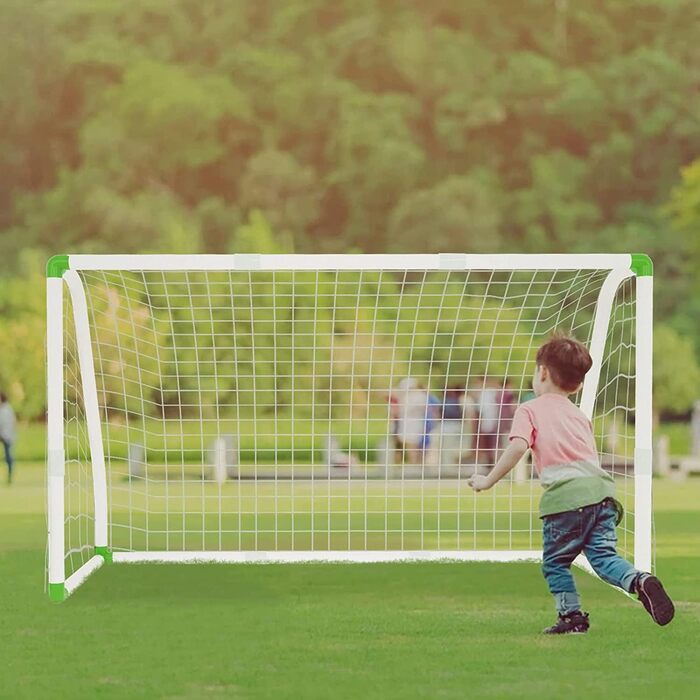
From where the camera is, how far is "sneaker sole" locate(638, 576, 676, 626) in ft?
23.9

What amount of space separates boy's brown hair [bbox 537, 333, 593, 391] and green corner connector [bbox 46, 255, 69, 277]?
2.69m

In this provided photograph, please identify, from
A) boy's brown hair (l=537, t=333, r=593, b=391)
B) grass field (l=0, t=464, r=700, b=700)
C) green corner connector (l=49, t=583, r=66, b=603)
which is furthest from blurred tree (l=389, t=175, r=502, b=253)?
boy's brown hair (l=537, t=333, r=593, b=391)

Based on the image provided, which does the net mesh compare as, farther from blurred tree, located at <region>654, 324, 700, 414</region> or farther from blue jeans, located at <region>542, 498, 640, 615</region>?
blurred tree, located at <region>654, 324, 700, 414</region>

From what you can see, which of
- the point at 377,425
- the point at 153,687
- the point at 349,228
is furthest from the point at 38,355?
the point at 153,687

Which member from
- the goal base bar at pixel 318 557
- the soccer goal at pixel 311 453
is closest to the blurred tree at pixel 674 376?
the soccer goal at pixel 311 453

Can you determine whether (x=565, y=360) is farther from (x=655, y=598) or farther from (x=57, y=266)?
(x=57, y=266)

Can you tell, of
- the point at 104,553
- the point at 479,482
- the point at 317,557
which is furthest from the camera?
the point at 104,553

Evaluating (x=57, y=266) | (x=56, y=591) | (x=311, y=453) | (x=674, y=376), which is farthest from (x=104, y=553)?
(x=674, y=376)

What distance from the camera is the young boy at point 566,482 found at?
7.56m

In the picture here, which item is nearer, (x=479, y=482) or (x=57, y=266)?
(x=479, y=482)

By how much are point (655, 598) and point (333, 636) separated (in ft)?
4.96

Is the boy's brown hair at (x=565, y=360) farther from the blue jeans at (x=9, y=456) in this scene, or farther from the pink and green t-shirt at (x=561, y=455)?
the blue jeans at (x=9, y=456)

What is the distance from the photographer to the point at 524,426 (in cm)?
764

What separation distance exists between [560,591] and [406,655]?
0.93 m
